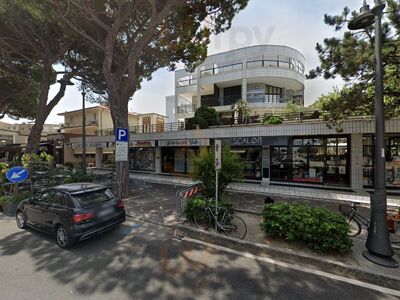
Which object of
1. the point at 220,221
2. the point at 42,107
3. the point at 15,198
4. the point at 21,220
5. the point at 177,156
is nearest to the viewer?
the point at 220,221

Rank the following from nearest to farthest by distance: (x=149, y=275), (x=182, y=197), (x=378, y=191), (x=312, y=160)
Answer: (x=149, y=275) < (x=378, y=191) < (x=182, y=197) < (x=312, y=160)

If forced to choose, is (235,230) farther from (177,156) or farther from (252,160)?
(177,156)

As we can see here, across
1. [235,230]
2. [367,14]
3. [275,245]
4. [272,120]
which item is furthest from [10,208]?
[272,120]

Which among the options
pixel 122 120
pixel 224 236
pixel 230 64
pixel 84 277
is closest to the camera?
pixel 84 277

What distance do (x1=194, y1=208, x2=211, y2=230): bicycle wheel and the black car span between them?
2.16 meters

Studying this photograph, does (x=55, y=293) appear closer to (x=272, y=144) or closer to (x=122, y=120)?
(x=122, y=120)

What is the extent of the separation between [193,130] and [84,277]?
12.8 meters

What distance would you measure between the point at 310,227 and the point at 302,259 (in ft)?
2.30

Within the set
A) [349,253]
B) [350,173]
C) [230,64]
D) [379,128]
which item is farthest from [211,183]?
[230,64]

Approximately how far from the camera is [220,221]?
5840 mm

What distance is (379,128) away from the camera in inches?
179

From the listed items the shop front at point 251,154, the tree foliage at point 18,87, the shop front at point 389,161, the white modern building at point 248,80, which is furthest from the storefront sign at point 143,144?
the shop front at point 389,161

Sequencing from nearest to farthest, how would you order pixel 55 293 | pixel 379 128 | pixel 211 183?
pixel 55 293 → pixel 379 128 → pixel 211 183

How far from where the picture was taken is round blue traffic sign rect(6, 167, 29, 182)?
8065 millimetres
